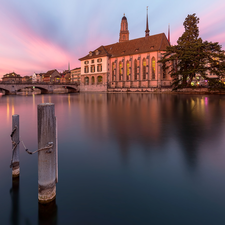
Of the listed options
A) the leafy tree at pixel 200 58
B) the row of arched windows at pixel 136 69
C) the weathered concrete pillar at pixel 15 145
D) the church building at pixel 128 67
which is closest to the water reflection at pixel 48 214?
the weathered concrete pillar at pixel 15 145

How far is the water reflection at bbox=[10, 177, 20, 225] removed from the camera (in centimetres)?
296

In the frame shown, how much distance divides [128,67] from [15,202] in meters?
68.0

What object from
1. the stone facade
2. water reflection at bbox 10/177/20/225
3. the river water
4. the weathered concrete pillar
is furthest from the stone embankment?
the stone facade

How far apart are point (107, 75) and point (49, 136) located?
2760 inches

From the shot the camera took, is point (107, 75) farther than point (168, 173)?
Yes

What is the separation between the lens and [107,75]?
7150cm

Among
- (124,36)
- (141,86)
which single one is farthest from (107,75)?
(124,36)

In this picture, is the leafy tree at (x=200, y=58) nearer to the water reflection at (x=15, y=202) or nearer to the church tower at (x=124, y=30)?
the water reflection at (x=15, y=202)

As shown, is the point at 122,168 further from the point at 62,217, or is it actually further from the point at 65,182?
the point at 62,217

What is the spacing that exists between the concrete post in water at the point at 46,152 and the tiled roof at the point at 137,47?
2429 inches

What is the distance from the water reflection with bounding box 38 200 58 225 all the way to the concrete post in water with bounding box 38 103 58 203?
0.30 ft

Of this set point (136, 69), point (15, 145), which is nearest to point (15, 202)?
point (15, 145)

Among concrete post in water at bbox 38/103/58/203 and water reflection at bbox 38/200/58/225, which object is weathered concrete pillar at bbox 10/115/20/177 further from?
water reflection at bbox 38/200/58/225

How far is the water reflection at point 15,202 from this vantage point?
9.73 ft
